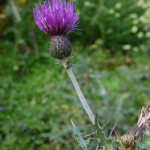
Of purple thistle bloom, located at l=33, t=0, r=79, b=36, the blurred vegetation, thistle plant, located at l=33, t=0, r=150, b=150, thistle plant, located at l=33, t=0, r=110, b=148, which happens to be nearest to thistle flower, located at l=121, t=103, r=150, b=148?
thistle plant, located at l=33, t=0, r=150, b=150

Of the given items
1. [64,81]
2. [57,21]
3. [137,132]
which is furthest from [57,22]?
[64,81]

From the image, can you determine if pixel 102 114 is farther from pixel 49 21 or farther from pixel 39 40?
pixel 39 40

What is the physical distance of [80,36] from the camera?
14.9 feet

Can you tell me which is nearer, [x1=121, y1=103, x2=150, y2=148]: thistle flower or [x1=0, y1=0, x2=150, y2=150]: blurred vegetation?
[x1=121, y1=103, x2=150, y2=148]: thistle flower

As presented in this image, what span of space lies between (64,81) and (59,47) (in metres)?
1.49

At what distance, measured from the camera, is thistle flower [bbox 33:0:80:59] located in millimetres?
822

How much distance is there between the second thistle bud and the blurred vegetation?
1.03m

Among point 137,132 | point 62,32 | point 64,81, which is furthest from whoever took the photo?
point 64,81

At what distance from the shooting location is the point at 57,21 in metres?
0.83

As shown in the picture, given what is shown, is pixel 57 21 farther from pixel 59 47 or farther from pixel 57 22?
pixel 59 47

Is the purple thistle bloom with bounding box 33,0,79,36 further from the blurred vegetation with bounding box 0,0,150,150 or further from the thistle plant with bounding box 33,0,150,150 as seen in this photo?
the blurred vegetation with bounding box 0,0,150,150

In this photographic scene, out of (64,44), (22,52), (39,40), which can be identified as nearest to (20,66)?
(22,52)

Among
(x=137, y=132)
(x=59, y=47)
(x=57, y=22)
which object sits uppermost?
(x=57, y=22)

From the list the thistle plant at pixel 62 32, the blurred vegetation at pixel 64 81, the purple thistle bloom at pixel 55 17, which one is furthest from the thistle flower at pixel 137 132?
the blurred vegetation at pixel 64 81
